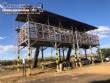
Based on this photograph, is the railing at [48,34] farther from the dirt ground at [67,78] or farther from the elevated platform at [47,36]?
the dirt ground at [67,78]

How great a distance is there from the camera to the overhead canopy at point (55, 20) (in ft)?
129

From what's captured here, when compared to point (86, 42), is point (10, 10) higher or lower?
higher

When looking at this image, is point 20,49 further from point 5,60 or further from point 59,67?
point 5,60

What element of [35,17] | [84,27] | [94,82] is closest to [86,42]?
[84,27]

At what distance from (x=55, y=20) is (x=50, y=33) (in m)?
5.18

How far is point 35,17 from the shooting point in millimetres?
40031

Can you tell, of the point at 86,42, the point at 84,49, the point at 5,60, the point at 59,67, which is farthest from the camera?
the point at 5,60

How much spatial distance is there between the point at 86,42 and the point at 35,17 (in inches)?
522

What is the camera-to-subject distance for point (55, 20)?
43344 mm

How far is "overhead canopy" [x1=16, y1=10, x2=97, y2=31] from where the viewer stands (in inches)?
1553

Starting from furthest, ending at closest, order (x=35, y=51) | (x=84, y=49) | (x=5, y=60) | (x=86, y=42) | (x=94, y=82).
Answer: (x=5, y=60), (x=84, y=49), (x=86, y=42), (x=35, y=51), (x=94, y=82)

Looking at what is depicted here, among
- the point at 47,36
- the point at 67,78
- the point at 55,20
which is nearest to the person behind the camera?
the point at 67,78

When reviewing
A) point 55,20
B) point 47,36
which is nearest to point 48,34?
point 47,36

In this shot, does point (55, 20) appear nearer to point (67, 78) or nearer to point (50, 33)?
point (50, 33)
